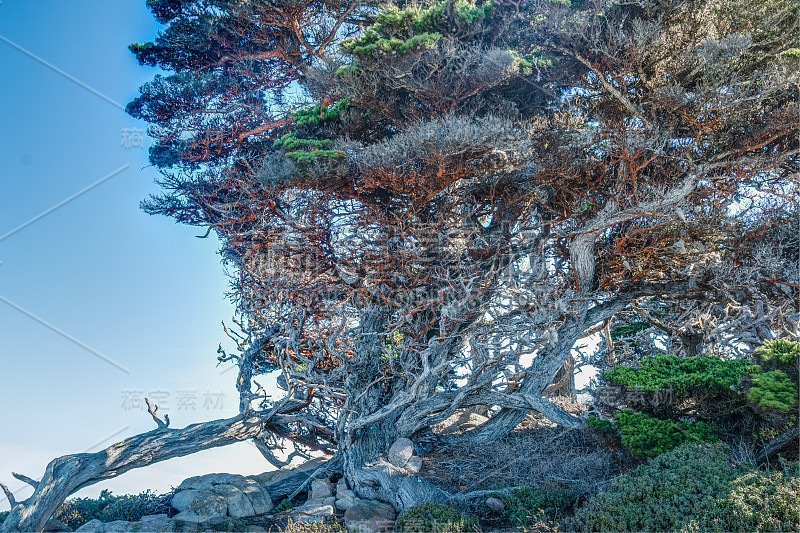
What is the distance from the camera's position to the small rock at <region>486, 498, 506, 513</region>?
8.51m

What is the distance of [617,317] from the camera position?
50.0 ft

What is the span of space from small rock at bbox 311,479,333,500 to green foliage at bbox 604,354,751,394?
5686 millimetres

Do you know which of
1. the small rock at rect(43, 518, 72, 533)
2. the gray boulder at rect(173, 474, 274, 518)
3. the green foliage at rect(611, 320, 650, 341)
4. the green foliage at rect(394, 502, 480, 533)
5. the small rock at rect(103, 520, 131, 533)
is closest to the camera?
the green foliage at rect(394, 502, 480, 533)

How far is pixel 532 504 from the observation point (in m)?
8.22

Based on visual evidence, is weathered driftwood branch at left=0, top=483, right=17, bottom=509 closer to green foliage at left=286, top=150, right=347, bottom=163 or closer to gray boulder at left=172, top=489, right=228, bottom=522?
gray boulder at left=172, top=489, right=228, bottom=522

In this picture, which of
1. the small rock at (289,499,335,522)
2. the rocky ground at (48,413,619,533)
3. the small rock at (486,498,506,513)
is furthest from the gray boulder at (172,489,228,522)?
the small rock at (486,498,506,513)

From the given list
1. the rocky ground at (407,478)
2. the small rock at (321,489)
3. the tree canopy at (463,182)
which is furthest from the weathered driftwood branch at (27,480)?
the small rock at (321,489)

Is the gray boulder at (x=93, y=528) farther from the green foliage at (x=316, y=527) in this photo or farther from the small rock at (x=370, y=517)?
the small rock at (x=370, y=517)

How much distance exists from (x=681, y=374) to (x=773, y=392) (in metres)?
1.48

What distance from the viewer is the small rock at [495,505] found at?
8508mm

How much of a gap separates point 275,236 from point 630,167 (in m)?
7.44

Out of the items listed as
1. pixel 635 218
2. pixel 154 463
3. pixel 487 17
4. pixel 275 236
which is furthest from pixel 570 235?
pixel 154 463

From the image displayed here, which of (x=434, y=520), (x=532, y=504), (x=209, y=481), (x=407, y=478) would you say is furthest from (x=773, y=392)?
(x=209, y=481)

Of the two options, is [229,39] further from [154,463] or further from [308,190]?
[154,463]
